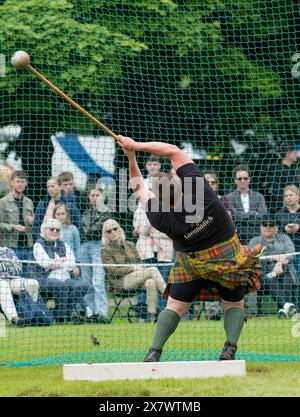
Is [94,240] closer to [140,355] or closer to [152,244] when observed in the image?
[152,244]

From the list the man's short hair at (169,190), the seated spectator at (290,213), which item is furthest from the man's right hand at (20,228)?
the man's short hair at (169,190)

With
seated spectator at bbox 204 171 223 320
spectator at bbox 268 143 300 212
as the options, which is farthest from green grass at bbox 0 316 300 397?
spectator at bbox 268 143 300 212

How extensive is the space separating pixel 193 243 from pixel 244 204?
3.57 metres

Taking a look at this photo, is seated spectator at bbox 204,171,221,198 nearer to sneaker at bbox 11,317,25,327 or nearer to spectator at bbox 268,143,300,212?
spectator at bbox 268,143,300,212

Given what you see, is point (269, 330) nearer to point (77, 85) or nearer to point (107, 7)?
point (77, 85)

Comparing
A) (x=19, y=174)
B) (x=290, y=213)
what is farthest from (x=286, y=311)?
(x=19, y=174)

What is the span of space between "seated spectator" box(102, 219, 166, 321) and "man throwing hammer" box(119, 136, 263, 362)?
2.80 meters

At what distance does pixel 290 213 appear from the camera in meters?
9.13

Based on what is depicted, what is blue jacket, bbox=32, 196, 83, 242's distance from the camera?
8781 millimetres

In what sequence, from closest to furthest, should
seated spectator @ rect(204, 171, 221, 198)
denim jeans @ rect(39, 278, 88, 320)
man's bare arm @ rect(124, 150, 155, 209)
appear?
1. man's bare arm @ rect(124, 150, 155, 209)
2. denim jeans @ rect(39, 278, 88, 320)
3. seated spectator @ rect(204, 171, 221, 198)

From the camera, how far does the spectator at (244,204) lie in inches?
353

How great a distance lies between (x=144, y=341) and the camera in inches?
290

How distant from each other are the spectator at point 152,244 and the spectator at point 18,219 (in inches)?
40.6

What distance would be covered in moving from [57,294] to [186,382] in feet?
11.6
